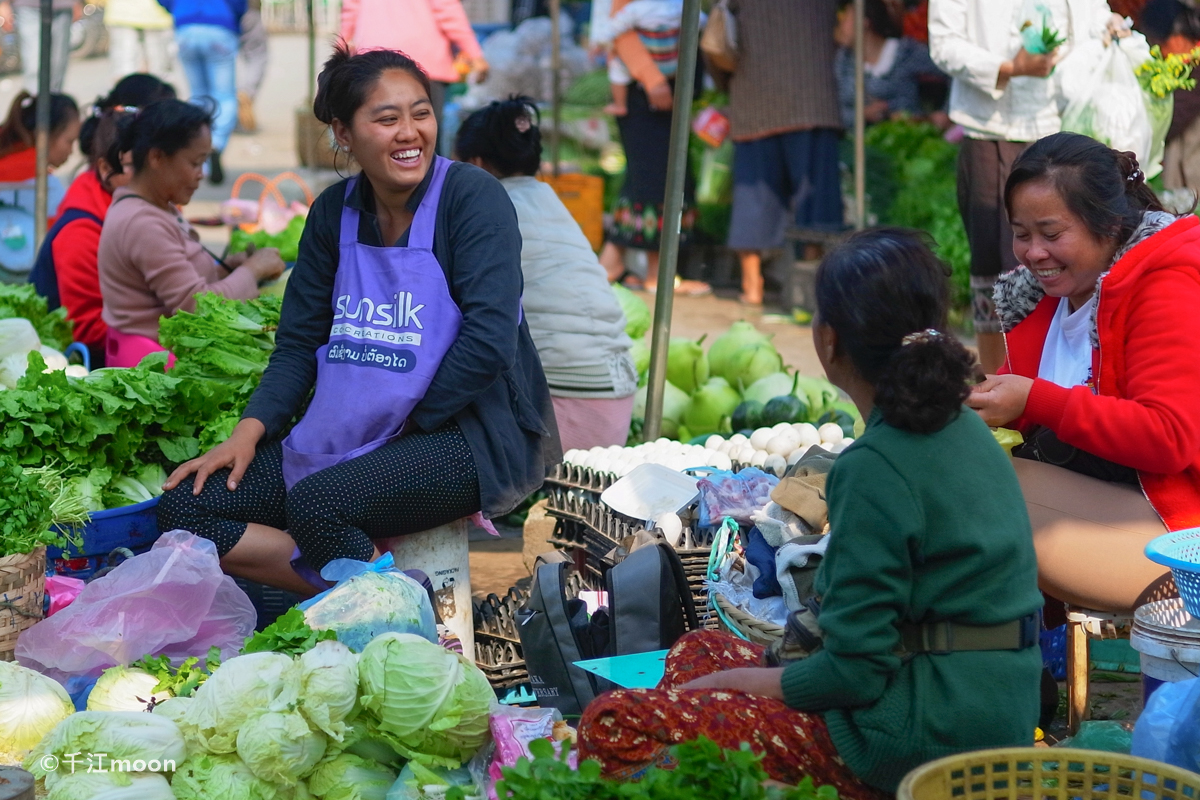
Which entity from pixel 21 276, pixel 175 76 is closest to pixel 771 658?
pixel 21 276

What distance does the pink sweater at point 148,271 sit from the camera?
4387 millimetres

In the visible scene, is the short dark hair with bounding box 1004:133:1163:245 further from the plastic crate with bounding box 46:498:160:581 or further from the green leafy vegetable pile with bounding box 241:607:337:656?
the plastic crate with bounding box 46:498:160:581

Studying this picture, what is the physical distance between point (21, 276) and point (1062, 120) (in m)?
5.36

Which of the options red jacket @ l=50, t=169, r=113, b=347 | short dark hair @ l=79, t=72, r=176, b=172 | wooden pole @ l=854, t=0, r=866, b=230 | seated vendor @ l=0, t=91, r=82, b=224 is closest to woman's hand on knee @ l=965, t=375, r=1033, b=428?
red jacket @ l=50, t=169, r=113, b=347

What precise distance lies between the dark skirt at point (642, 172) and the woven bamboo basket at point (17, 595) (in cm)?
594

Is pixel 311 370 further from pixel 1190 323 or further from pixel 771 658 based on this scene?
pixel 1190 323

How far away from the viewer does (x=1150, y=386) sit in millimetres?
2854

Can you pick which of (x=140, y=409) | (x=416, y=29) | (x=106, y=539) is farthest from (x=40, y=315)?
(x=416, y=29)

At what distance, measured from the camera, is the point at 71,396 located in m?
3.55

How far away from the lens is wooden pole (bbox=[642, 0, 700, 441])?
4.30 m

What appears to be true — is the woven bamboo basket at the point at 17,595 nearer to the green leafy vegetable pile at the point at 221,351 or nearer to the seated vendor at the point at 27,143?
the green leafy vegetable pile at the point at 221,351

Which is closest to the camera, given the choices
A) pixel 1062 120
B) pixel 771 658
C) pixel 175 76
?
pixel 771 658

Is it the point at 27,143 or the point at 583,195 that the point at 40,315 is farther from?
the point at 583,195

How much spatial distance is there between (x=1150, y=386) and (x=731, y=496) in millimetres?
1102
